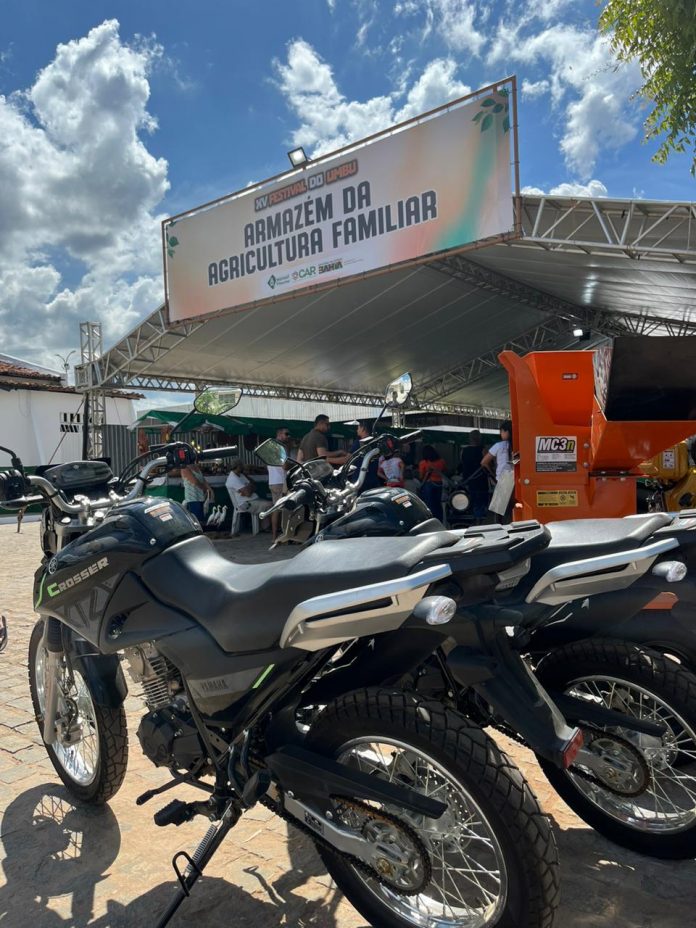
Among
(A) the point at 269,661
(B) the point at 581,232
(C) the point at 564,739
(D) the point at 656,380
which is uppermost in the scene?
(B) the point at 581,232

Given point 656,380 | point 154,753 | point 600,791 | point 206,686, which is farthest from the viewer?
point 656,380

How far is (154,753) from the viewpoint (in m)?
2.25

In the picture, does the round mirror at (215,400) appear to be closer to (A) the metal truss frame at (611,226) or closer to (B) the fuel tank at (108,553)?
(B) the fuel tank at (108,553)

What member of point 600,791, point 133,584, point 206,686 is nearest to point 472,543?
point 206,686

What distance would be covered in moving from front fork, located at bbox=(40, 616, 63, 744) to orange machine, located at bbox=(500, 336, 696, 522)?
11.9ft

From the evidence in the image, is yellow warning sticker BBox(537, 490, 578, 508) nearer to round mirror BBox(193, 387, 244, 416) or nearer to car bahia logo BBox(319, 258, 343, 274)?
round mirror BBox(193, 387, 244, 416)

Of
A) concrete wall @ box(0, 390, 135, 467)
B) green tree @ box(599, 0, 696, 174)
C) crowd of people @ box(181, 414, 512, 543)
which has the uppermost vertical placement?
green tree @ box(599, 0, 696, 174)

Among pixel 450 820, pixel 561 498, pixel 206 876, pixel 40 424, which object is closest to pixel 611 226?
pixel 561 498

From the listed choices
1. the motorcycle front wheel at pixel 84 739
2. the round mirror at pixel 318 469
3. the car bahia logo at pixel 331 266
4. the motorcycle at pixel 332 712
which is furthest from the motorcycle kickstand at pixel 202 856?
the car bahia logo at pixel 331 266

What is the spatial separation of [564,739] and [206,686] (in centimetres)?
105

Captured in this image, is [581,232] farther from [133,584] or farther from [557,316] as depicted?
[133,584]

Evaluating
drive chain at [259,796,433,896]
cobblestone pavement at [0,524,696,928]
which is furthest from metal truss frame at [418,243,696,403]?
drive chain at [259,796,433,896]

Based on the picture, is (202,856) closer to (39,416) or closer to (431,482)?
(431,482)

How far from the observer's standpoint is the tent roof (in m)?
9.49
